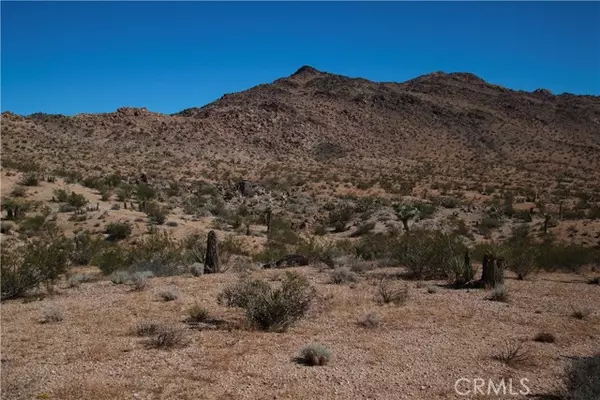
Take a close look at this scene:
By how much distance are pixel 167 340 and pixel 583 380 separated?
5.77 meters

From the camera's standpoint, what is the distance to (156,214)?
25250mm

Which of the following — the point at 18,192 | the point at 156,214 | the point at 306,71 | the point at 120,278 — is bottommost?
the point at 120,278

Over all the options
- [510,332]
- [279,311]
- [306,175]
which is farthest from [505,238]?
[306,175]

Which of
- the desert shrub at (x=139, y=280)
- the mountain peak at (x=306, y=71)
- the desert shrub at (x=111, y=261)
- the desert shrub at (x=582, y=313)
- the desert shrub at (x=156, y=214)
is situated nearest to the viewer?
the desert shrub at (x=582, y=313)

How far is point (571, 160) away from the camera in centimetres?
6762

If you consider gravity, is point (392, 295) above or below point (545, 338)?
above

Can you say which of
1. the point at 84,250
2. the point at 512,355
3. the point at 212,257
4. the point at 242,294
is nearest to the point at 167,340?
the point at 242,294

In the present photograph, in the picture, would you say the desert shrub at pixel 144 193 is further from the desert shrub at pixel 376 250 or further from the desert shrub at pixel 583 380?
the desert shrub at pixel 583 380

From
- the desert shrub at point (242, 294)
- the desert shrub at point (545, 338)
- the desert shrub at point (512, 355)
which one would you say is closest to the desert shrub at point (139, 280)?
the desert shrub at point (242, 294)

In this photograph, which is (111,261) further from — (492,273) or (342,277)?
(492,273)

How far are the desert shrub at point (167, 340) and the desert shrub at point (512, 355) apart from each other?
4889mm

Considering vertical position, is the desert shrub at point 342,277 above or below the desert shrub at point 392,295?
above

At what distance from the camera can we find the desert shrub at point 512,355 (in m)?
7.57

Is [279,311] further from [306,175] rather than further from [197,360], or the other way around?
[306,175]
